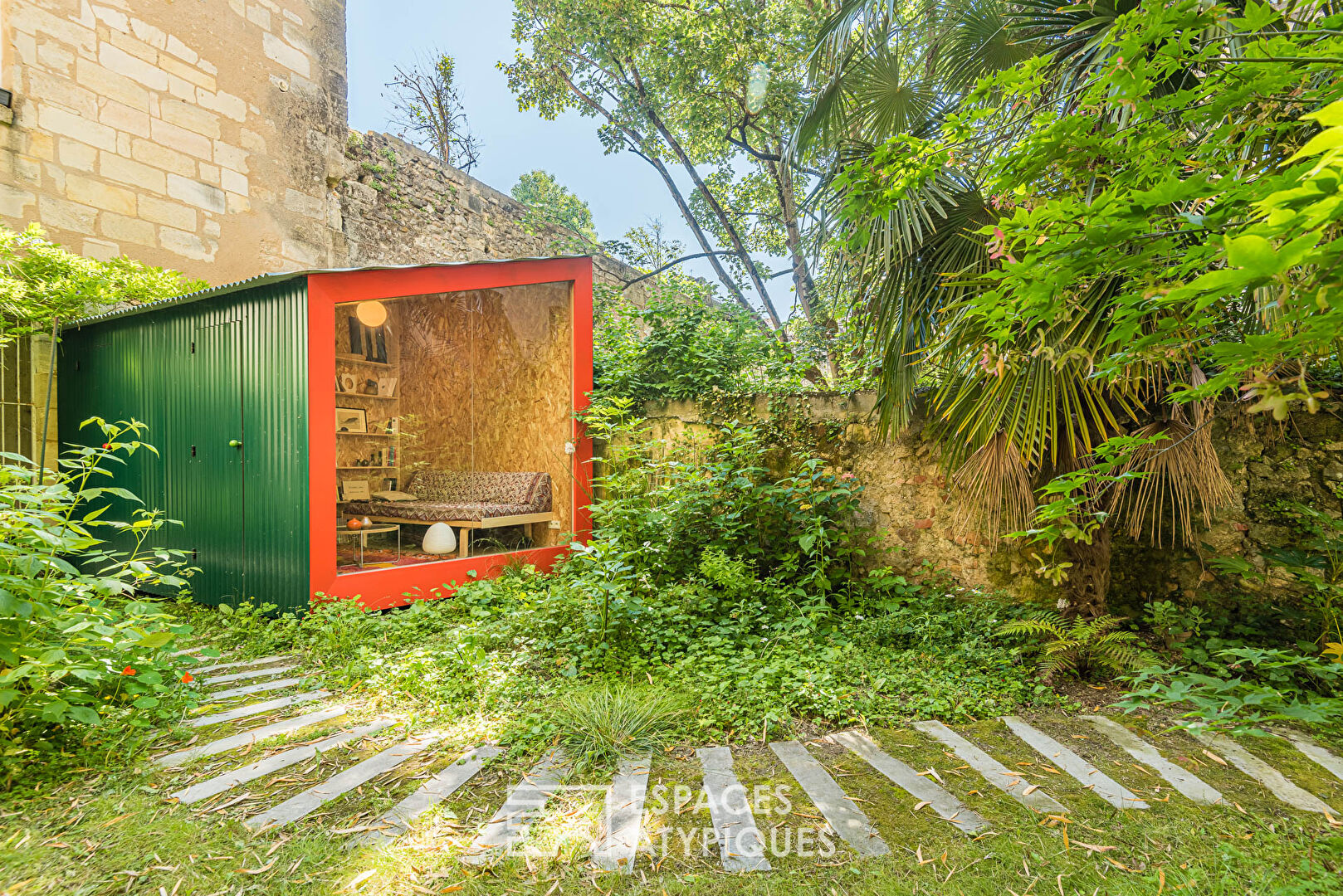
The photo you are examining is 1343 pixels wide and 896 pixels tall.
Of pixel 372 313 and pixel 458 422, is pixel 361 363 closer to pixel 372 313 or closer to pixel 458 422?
pixel 372 313

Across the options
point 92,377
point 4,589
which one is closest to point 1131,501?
point 4,589

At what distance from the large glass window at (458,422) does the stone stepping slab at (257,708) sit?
1.45 metres

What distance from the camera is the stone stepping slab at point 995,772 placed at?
72.8 inches

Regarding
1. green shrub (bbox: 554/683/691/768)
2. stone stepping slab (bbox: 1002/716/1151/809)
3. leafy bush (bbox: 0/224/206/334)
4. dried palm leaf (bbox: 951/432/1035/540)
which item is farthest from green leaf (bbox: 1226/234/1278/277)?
leafy bush (bbox: 0/224/206/334)

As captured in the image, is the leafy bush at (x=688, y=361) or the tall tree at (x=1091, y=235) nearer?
the tall tree at (x=1091, y=235)

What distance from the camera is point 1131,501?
3.03 meters

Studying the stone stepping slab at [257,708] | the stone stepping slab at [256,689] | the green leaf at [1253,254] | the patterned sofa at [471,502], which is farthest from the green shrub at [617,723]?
the patterned sofa at [471,502]

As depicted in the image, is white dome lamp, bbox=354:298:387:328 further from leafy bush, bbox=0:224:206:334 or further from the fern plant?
the fern plant

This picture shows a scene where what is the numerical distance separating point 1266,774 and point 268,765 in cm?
351

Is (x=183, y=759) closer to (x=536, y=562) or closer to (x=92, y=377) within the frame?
(x=536, y=562)

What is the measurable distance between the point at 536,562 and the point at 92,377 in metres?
4.10

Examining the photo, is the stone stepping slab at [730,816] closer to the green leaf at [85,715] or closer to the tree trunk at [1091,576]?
the green leaf at [85,715]

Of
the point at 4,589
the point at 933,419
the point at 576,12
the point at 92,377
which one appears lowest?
the point at 4,589

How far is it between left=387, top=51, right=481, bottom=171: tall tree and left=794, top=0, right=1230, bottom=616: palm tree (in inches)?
317
